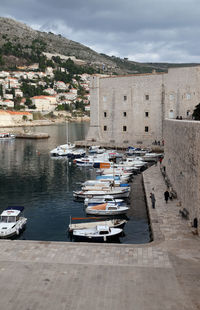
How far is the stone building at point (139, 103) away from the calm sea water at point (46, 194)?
904 centimetres

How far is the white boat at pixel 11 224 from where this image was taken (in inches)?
595

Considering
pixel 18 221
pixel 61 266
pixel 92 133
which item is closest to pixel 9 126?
pixel 92 133

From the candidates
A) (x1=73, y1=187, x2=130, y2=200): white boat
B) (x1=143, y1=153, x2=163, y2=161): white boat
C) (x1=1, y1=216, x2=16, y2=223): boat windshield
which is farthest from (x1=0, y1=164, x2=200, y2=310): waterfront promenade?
(x1=143, y1=153, x2=163, y2=161): white boat

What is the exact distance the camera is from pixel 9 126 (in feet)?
335

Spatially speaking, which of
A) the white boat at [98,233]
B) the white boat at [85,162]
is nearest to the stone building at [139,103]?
the white boat at [85,162]

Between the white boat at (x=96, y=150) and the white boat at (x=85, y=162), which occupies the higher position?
the white boat at (x=96, y=150)

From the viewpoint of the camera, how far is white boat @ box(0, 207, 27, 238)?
15117 mm

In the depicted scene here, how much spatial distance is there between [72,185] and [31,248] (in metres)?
14.9

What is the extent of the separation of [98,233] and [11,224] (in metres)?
4.24

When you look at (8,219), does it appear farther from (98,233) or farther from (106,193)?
(106,193)

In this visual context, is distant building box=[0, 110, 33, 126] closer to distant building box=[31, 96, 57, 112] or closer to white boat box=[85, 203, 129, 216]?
distant building box=[31, 96, 57, 112]

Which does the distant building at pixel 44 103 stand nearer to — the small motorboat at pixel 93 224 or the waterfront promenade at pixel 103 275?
the small motorboat at pixel 93 224

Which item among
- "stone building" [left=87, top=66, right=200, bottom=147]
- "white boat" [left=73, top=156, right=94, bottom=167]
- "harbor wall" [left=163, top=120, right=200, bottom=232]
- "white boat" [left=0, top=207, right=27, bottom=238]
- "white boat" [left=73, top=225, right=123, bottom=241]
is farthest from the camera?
"stone building" [left=87, top=66, right=200, bottom=147]

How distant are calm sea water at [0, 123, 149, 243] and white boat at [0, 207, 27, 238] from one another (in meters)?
Result: 0.45
